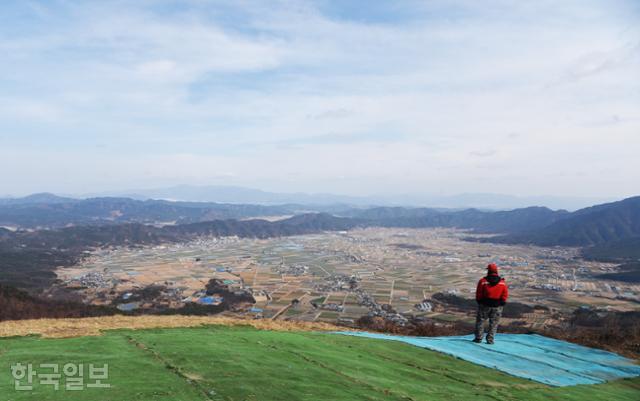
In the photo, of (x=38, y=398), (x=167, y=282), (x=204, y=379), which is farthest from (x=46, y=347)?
(x=167, y=282)

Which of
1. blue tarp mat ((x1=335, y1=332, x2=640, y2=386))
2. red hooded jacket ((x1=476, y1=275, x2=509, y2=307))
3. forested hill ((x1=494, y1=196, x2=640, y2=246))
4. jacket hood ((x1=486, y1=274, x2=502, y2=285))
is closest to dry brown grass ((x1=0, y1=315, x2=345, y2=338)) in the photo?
blue tarp mat ((x1=335, y1=332, x2=640, y2=386))

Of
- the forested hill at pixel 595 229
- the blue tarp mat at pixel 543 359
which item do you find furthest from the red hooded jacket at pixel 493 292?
the forested hill at pixel 595 229

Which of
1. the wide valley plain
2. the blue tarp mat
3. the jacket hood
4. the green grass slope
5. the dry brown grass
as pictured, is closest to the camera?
the green grass slope

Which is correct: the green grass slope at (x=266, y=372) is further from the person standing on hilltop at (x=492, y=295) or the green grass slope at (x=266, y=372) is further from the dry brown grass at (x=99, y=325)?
the person standing on hilltop at (x=492, y=295)

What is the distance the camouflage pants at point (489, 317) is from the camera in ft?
40.2

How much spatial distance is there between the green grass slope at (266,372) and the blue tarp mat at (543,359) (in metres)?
0.55

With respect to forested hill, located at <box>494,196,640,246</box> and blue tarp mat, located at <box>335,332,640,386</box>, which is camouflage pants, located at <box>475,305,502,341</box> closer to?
blue tarp mat, located at <box>335,332,640,386</box>

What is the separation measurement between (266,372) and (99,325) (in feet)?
25.8

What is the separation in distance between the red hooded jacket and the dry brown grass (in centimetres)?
602

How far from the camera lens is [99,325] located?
1264 cm

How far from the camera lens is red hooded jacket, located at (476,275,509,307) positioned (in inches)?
471

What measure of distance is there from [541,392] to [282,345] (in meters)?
5.91

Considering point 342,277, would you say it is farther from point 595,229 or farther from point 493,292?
point 595,229

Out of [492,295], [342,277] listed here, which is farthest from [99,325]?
[342,277]
